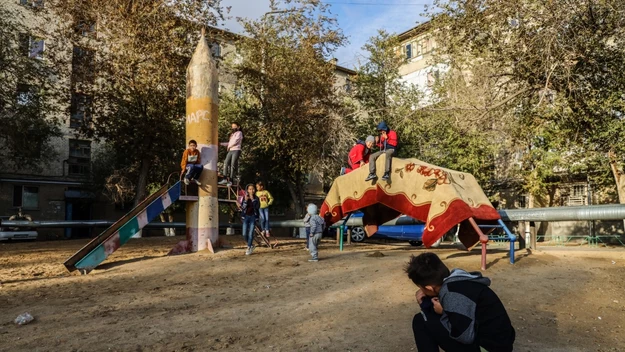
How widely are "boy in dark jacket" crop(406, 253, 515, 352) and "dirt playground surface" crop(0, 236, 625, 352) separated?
1.87m

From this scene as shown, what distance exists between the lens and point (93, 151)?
112 ft

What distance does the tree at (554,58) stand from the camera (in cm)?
1251

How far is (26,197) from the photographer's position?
31062mm

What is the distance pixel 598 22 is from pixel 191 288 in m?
13.1

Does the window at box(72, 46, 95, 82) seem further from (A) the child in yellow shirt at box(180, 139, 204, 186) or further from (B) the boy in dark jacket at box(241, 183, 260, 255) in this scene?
(B) the boy in dark jacket at box(241, 183, 260, 255)

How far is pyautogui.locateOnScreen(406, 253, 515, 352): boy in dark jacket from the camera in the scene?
3172 millimetres

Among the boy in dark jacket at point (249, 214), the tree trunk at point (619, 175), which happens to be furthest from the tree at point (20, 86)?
the tree trunk at point (619, 175)

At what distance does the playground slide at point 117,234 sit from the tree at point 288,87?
1137 centimetres

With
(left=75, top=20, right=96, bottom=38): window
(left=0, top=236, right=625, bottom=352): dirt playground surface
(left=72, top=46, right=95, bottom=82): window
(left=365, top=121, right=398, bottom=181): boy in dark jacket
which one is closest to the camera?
(left=0, top=236, right=625, bottom=352): dirt playground surface

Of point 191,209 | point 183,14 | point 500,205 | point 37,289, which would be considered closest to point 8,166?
point 183,14

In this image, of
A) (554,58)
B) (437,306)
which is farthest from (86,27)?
(437,306)

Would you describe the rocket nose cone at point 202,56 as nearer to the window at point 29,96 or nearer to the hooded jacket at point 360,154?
the hooded jacket at point 360,154

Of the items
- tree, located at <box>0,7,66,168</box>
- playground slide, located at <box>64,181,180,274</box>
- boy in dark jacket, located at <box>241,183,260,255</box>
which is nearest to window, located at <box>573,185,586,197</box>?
boy in dark jacket, located at <box>241,183,260,255</box>

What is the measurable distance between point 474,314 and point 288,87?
20.5m
